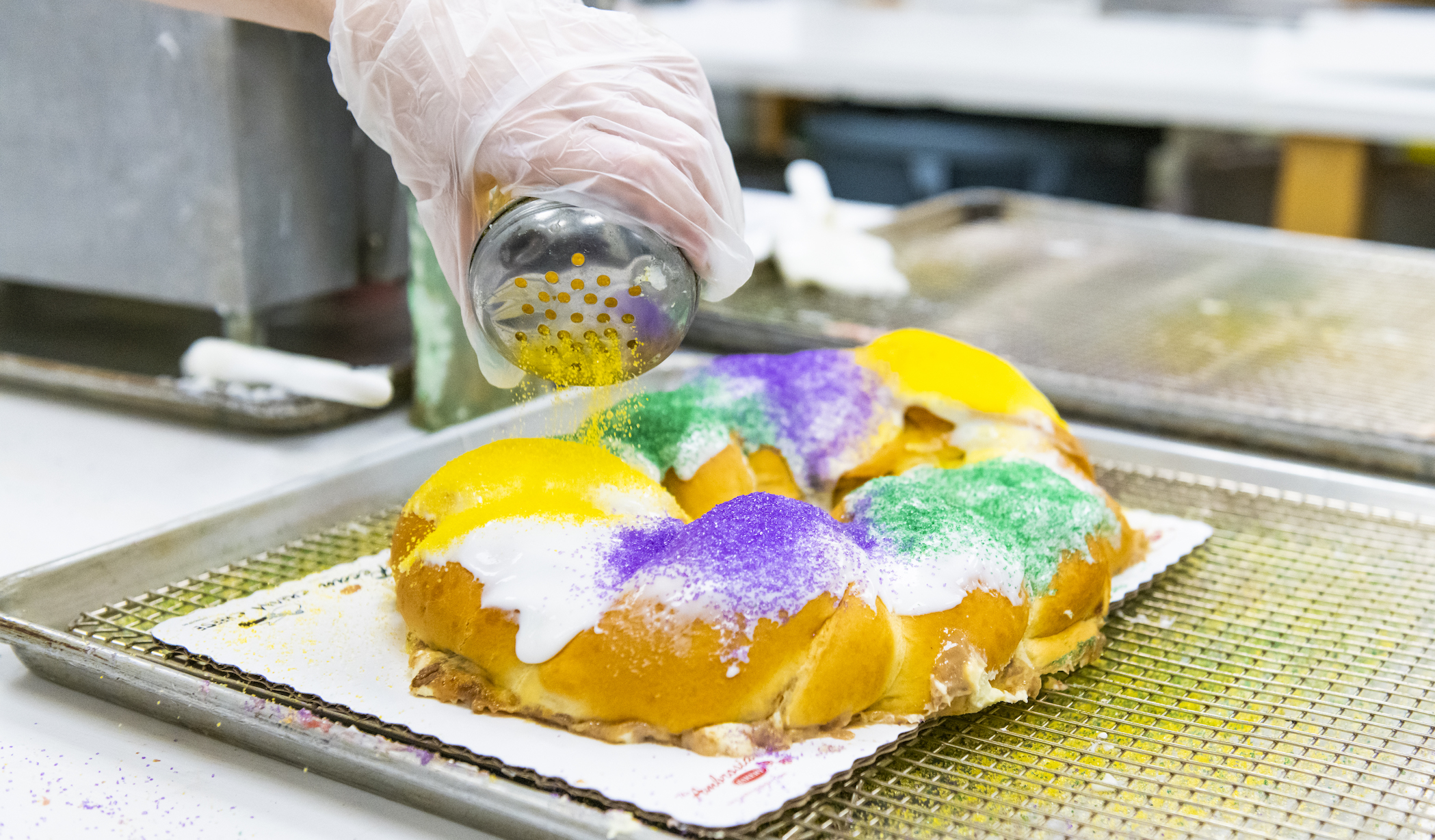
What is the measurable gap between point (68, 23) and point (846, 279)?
3.20ft

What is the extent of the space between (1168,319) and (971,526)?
3.12 ft

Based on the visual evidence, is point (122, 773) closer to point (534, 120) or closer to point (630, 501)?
point (630, 501)

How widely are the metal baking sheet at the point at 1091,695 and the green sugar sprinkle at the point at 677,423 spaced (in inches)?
1.8

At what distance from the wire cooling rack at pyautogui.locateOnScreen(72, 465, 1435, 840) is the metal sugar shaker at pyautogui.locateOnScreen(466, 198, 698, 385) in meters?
0.26

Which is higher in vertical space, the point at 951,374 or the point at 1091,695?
the point at 951,374

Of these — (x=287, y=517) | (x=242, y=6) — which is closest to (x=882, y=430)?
(x=287, y=517)

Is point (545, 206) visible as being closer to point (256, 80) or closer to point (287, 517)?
point (287, 517)

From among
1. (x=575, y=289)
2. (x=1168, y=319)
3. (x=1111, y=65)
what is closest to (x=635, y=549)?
(x=575, y=289)

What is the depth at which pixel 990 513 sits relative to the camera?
0.92 m

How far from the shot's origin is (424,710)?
786mm

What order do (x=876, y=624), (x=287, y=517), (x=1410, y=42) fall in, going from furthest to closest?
(x=1410, y=42) → (x=287, y=517) → (x=876, y=624)

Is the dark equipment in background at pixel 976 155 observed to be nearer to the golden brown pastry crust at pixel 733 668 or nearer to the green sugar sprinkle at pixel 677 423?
the green sugar sprinkle at pixel 677 423

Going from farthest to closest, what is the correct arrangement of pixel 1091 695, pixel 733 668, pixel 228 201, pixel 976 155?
pixel 976 155, pixel 228 201, pixel 1091 695, pixel 733 668

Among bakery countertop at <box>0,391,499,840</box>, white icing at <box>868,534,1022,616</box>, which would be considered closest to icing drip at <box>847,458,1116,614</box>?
white icing at <box>868,534,1022,616</box>
